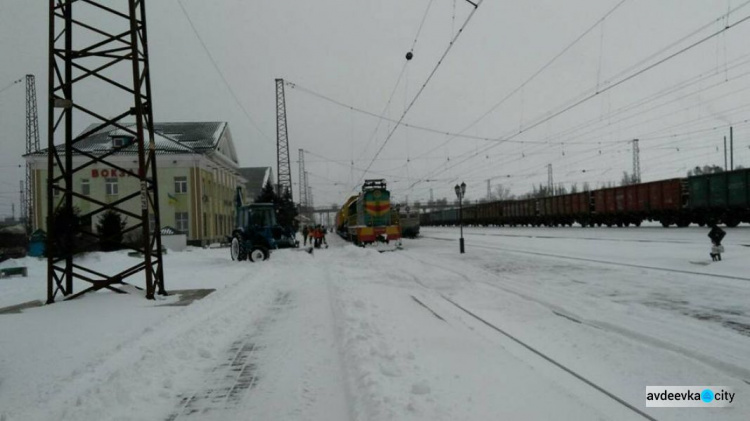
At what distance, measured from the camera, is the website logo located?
14.7ft

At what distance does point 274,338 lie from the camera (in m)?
7.38

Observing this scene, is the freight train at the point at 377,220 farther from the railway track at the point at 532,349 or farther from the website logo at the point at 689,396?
the website logo at the point at 689,396

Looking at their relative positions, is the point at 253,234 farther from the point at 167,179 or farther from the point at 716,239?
the point at 167,179

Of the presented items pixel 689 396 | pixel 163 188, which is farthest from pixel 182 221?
pixel 689 396

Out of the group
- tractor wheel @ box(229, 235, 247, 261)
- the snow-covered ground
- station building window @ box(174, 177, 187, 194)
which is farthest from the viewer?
station building window @ box(174, 177, 187, 194)

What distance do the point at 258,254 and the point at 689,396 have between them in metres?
21.0

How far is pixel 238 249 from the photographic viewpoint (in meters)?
24.1

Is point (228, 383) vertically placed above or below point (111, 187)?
below

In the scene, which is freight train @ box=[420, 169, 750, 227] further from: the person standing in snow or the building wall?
the building wall

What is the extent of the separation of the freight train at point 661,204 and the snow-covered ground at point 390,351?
324 inches

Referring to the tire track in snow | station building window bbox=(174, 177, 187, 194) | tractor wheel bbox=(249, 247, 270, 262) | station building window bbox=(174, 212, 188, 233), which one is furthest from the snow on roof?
the tire track in snow

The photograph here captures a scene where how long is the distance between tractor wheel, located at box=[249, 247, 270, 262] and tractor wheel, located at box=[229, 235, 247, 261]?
36 centimetres

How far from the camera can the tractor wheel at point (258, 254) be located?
78.4 ft

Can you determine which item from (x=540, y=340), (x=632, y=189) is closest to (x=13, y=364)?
(x=540, y=340)
